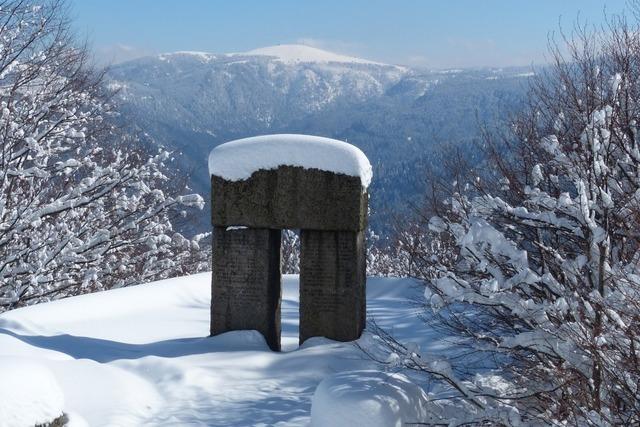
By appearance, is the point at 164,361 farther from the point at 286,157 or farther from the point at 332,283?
the point at 286,157

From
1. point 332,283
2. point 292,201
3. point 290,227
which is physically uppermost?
point 292,201

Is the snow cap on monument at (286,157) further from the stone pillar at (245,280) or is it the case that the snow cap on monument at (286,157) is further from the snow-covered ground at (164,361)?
the snow-covered ground at (164,361)

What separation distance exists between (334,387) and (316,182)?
11.9 feet

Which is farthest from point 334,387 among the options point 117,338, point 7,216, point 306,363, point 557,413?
point 7,216

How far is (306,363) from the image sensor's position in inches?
333

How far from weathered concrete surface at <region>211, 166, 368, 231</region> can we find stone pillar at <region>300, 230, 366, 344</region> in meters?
0.20

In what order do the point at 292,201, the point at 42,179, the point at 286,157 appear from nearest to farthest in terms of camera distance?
the point at 292,201 → the point at 286,157 → the point at 42,179

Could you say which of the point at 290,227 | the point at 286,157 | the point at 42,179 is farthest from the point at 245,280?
the point at 42,179

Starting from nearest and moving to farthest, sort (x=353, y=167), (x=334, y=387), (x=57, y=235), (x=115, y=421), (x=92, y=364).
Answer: (x=334, y=387) < (x=115, y=421) < (x=92, y=364) < (x=353, y=167) < (x=57, y=235)

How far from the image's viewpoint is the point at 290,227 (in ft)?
30.0

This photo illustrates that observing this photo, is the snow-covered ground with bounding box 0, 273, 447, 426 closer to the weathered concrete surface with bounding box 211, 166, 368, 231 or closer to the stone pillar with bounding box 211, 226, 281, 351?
the stone pillar with bounding box 211, 226, 281, 351

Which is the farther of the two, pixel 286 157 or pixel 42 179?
pixel 42 179

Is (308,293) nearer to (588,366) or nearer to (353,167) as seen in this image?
(353,167)

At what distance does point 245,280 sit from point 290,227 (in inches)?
36.2
